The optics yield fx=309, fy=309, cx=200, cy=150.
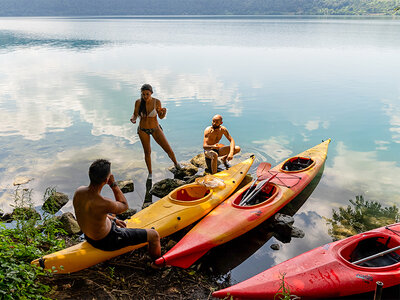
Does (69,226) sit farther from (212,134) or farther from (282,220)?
(282,220)

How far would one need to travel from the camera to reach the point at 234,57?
26.9 meters

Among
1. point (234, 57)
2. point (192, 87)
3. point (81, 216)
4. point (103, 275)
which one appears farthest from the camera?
point (234, 57)

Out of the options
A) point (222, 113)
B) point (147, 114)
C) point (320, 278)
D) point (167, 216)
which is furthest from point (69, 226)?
point (222, 113)

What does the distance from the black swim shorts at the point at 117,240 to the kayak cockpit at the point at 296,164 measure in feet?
14.6

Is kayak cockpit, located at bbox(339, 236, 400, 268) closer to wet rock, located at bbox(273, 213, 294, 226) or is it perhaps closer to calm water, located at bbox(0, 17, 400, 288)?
calm water, located at bbox(0, 17, 400, 288)

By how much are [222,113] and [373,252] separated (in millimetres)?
9637

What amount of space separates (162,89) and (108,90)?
289cm

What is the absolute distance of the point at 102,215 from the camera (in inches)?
144

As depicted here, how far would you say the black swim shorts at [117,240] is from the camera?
3.96 meters

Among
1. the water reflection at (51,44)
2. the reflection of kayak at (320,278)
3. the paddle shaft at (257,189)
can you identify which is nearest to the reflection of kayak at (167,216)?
the paddle shaft at (257,189)

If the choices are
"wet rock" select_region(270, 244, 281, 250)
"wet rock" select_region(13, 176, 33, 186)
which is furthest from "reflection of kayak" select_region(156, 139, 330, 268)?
"wet rock" select_region(13, 176, 33, 186)

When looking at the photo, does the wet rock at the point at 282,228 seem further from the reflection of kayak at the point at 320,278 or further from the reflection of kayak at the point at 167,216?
the reflection of kayak at the point at 320,278

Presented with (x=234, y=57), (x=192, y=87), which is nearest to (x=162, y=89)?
(x=192, y=87)

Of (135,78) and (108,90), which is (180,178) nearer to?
(108,90)
